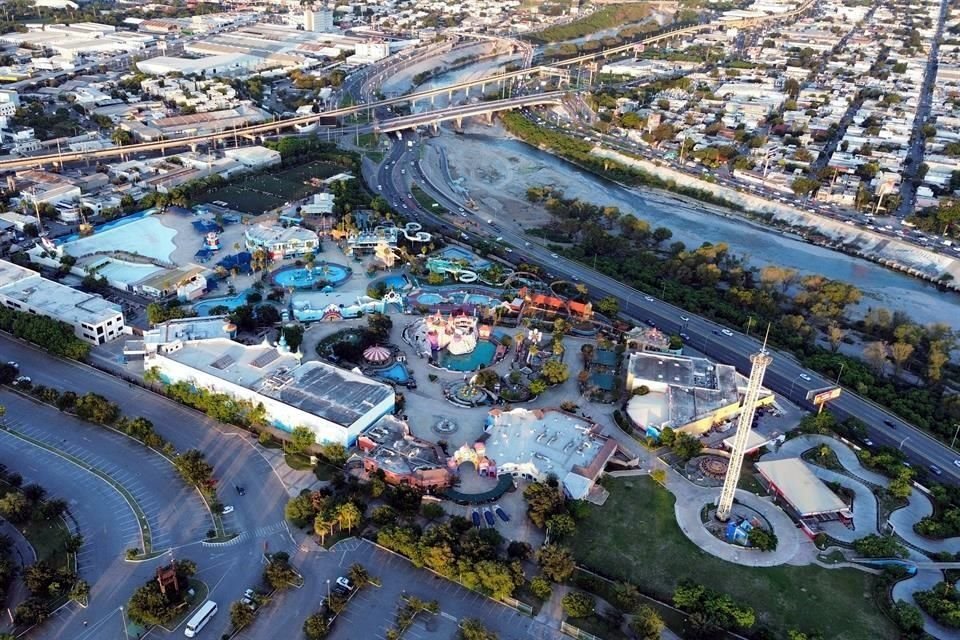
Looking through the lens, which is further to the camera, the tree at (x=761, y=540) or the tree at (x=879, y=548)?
the tree at (x=761, y=540)

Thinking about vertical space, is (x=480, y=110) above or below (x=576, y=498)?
above

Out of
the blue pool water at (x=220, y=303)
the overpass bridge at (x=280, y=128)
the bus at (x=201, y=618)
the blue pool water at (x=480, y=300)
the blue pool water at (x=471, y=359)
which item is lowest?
the bus at (x=201, y=618)

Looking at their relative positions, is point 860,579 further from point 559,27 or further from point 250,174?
point 559,27

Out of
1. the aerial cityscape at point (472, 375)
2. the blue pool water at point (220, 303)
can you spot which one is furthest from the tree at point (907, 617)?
the blue pool water at point (220, 303)

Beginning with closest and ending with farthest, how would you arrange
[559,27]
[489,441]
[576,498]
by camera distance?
[576,498] → [489,441] → [559,27]

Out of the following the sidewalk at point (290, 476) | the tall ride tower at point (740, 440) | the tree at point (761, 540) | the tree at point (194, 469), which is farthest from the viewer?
the sidewalk at point (290, 476)

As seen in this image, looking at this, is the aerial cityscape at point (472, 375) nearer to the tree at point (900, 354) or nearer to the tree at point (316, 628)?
the tree at point (316, 628)

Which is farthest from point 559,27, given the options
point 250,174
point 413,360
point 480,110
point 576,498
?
point 576,498

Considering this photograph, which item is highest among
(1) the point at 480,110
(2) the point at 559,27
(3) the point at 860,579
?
(2) the point at 559,27
